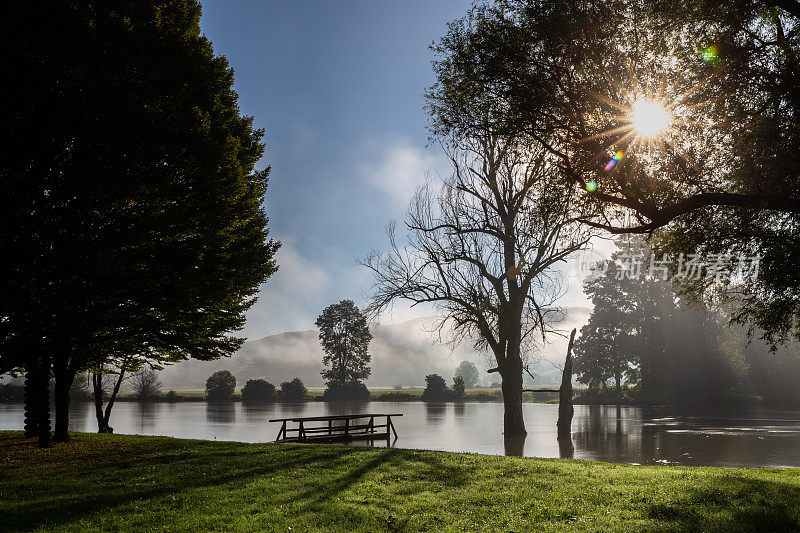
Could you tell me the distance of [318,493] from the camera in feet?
36.6

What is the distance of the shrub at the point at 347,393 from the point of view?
97000 mm

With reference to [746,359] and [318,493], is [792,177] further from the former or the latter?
[746,359]

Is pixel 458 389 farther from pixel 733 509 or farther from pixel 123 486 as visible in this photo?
pixel 733 509

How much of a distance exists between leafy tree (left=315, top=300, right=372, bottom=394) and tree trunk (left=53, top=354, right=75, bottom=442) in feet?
260

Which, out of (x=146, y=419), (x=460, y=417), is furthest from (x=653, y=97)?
(x=146, y=419)

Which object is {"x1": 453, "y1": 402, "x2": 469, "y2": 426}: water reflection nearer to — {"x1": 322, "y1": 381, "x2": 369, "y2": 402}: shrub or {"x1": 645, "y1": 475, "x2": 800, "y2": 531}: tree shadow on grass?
{"x1": 645, "y1": 475, "x2": 800, "y2": 531}: tree shadow on grass

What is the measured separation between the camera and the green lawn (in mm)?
8977

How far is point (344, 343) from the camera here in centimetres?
10431

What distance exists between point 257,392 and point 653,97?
9071 centimetres

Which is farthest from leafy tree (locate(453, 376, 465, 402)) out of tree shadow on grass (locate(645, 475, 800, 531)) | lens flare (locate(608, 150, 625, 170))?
tree shadow on grass (locate(645, 475, 800, 531))

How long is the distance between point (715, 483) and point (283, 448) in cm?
1395

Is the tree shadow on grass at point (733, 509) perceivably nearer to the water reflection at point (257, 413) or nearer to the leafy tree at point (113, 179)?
the leafy tree at point (113, 179)

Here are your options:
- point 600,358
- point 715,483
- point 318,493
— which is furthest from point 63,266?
point 600,358

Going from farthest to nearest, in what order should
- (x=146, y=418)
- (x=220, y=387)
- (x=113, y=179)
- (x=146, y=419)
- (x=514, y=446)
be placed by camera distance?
(x=220, y=387)
(x=146, y=418)
(x=146, y=419)
(x=514, y=446)
(x=113, y=179)
